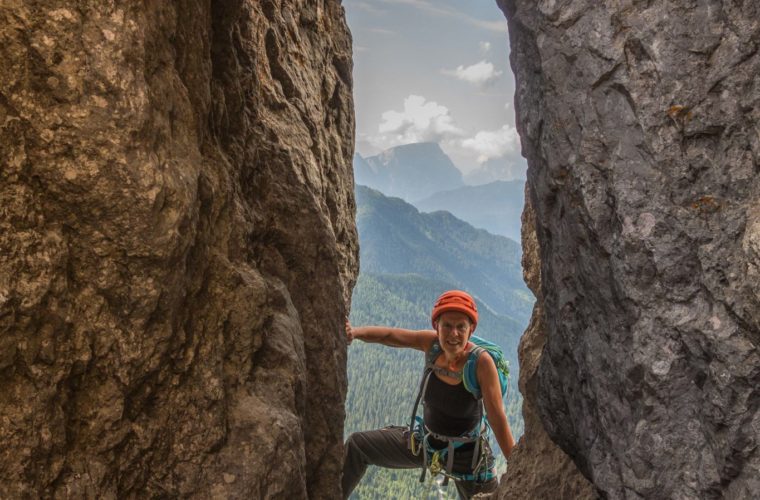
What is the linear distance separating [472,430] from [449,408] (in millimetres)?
460

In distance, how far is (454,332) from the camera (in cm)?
753

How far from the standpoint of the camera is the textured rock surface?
6223 millimetres

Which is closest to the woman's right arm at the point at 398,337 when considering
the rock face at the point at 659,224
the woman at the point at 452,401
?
the woman at the point at 452,401

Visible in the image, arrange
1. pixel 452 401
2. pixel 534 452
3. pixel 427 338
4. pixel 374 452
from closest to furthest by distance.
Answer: pixel 534 452 < pixel 452 401 < pixel 427 338 < pixel 374 452

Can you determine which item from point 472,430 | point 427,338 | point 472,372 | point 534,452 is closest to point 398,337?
point 427,338

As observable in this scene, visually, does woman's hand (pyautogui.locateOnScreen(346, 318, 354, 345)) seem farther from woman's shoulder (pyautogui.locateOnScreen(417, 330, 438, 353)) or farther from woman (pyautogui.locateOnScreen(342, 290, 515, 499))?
woman's shoulder (pyautogui.locateOnScreen(417, 330, 438, 353))

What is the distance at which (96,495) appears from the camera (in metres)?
3.88

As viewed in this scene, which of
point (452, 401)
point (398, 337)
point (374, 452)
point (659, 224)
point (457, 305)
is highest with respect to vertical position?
point (659, 224)

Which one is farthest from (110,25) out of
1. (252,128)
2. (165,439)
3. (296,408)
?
(296,408)

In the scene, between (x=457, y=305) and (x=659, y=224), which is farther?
(x=457, y=305)

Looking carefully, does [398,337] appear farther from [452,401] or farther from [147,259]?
[147,259]

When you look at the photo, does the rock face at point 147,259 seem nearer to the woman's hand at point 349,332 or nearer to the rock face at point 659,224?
the woman's hand at point 349,332

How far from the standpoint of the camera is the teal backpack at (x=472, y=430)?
293 inches

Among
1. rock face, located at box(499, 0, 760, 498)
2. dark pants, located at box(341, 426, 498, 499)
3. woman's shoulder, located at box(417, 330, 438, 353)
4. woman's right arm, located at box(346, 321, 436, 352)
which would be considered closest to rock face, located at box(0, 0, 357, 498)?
woman's right arm, located at box(346, 321, 436, 352)
